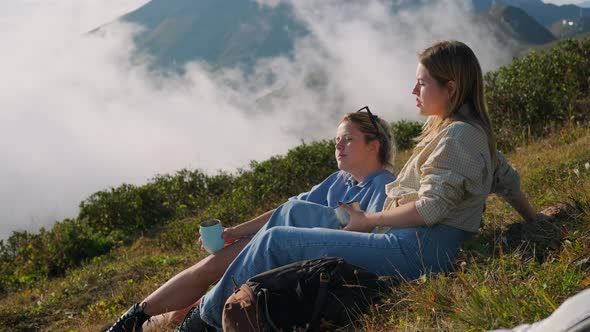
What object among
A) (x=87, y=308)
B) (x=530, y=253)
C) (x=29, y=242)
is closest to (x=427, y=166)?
(x=530, y=253)

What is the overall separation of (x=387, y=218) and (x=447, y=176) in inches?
17.1

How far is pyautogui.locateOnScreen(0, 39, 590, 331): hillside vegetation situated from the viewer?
292 cm

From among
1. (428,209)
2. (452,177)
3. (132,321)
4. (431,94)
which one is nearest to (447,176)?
(452,177)

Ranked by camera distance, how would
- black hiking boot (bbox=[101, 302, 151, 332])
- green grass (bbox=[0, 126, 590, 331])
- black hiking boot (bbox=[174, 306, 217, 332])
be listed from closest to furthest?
green grass (bbox=[0, 126, 590, 331]), black hiking boot (bbox=[174, 306, 217, 332]), black hiking boot (bbox=[101, 302, 151, 332])

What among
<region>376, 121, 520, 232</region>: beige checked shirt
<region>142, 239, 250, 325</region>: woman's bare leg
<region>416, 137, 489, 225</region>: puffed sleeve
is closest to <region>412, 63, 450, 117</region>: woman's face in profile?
<region>376, 121, 520, 232</region>: beige checked shirt

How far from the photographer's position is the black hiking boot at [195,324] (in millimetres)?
3646

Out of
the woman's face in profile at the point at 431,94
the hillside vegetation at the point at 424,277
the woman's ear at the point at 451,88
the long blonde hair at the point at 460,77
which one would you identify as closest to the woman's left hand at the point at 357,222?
the hillside vegetation at the point at 424,277

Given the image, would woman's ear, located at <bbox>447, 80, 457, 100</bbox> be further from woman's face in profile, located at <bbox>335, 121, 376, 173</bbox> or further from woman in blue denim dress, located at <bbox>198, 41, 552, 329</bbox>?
woman's face in profile, located at <bbox>335, 121, 376, 173</bbox>

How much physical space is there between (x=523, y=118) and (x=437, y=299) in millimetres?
8286

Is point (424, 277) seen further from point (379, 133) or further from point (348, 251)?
point (379, 133)

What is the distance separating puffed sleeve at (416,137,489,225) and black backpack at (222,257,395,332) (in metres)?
0.56

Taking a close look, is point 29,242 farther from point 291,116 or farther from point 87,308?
point 291,116

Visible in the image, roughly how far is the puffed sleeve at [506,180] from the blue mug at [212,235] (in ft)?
6.28

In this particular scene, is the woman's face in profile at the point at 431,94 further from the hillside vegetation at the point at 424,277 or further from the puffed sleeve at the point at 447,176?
the hillside vegetation at the point at 424,277
